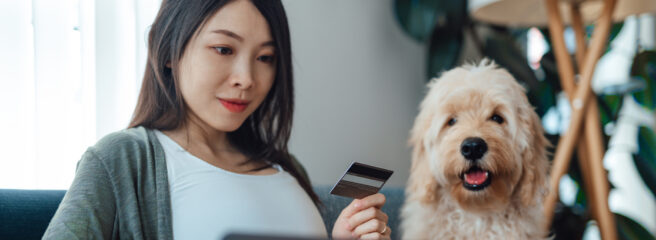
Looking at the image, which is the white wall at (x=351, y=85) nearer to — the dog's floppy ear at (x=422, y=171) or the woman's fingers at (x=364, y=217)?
the dog's floppy ear at (x=422, y=171)

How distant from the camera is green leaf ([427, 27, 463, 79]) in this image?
7.62 feet

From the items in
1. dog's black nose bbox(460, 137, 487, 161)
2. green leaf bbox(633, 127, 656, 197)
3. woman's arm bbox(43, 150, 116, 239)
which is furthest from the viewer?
green leaf bbox(633, 127, 656, 197)

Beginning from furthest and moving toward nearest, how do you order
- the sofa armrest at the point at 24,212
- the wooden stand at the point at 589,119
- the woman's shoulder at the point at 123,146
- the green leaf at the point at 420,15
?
the green leaf at the point at 420,15
the wooden stand at the point at 589,119
the sofa armrest at the point at 24,212
the woman's shoulder at the point at 123,146

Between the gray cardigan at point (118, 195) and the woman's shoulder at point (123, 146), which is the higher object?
the woman's shoulder at point (123, 146)

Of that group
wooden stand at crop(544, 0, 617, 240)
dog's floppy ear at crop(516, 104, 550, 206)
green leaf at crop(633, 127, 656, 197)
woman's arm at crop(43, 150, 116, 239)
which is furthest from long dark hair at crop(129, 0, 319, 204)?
green leaf at crop(633, 127, 656, 197)

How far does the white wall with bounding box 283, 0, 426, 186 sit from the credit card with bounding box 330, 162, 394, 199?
1105 millimetres

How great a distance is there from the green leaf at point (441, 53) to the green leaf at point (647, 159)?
817 mm

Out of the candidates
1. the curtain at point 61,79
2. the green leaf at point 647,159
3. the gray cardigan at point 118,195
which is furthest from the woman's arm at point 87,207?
the green leaf at point 647,159

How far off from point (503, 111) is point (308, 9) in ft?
3.21

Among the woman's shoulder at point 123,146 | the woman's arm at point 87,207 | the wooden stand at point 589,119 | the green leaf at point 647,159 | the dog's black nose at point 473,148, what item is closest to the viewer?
the woman's arm at point 87,207

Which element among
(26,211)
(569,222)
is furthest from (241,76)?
(569,222)

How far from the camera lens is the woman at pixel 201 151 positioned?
79 centimetres

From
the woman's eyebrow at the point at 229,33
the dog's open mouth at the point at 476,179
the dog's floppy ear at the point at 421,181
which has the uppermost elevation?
the woman's eyebrow at the point at 229,33

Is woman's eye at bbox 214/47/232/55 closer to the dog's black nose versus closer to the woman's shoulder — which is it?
the woman's shoulder
